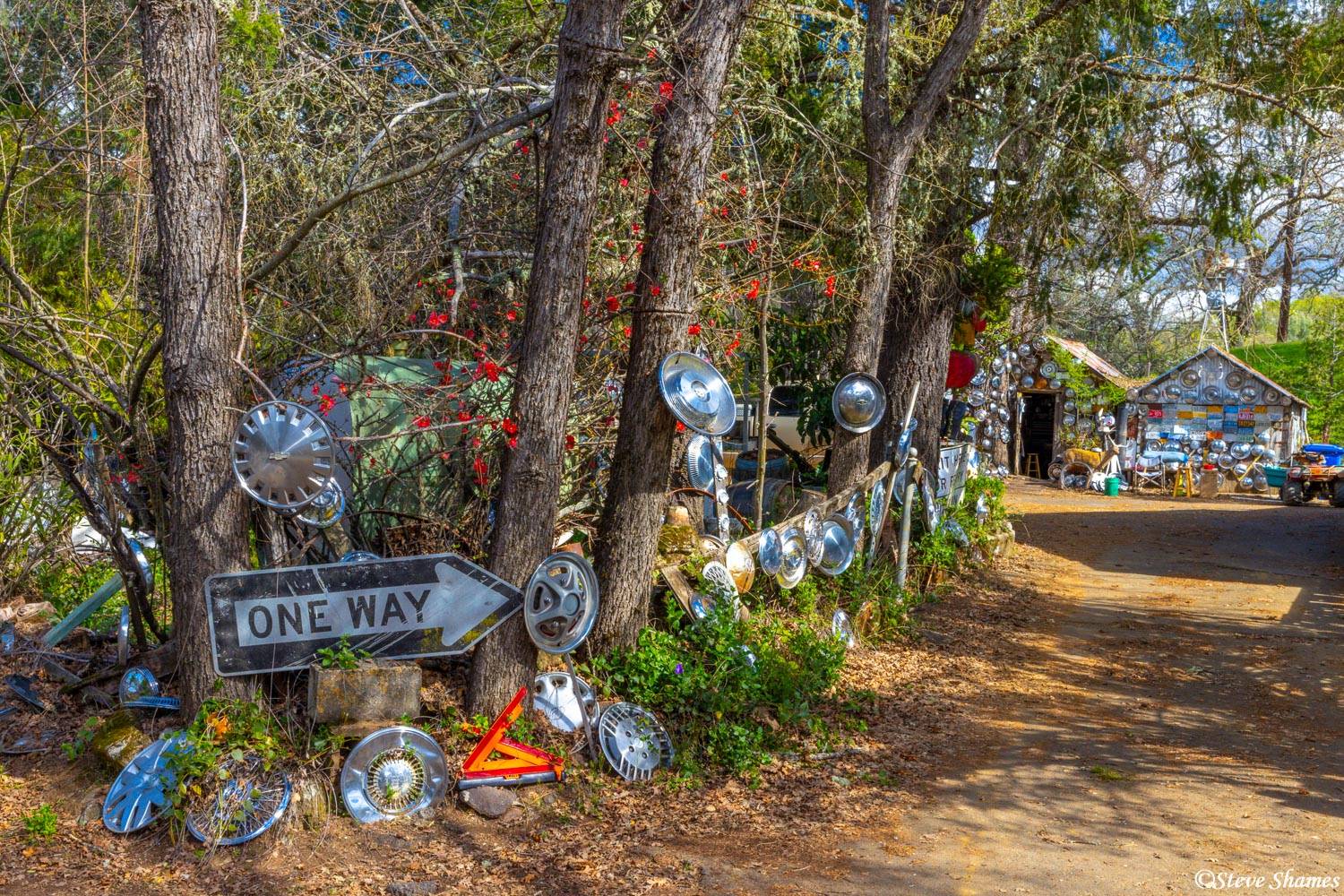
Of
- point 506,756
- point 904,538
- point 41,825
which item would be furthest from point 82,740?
point 904,538

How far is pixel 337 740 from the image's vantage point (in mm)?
5109

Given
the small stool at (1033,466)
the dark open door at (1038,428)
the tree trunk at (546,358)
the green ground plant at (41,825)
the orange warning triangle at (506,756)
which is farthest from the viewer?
the dark open door at (1038,428)

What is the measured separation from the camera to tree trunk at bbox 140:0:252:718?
16.6 ft

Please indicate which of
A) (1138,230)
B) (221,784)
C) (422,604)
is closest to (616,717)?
(422,604)

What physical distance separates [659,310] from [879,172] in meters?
3.99

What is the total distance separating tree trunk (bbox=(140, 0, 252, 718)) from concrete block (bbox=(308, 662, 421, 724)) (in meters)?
0.39

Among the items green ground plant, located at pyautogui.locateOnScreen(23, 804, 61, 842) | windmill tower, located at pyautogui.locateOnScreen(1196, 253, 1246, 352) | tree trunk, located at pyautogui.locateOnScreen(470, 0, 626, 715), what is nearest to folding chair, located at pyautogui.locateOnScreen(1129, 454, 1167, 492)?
windmill tower, located at pyautogui.locateOnScreen(1196, 253, 1246, 352)

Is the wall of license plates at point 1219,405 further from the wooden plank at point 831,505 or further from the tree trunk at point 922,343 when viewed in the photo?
the wooden plank at point 831,505

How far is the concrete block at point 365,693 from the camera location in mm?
5152

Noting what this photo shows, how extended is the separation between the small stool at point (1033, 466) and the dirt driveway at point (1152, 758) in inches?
687

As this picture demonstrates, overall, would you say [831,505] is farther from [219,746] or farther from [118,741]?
[118,741]

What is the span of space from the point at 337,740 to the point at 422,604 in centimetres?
80

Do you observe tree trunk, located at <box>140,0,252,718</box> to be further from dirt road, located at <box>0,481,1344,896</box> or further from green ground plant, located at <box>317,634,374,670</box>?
dirt road, located at <box>0,481,1344,896</box>

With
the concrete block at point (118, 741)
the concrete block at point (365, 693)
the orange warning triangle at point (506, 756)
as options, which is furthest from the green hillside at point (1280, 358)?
the concrete block at point (118, 741)
